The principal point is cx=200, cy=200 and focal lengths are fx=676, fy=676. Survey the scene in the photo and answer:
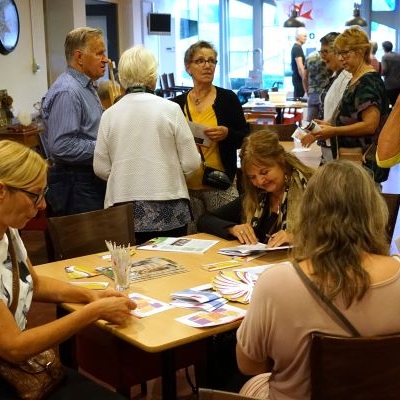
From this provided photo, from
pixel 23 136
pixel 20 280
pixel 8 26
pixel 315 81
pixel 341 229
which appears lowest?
pixel 20 280

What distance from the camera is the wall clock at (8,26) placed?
6883 mm

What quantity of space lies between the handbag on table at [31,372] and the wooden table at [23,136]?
3.99 m

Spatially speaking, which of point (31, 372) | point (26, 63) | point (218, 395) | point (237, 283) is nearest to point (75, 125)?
point (237, 283)

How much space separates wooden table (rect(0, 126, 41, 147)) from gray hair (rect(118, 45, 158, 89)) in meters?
2.75

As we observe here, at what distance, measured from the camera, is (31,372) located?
1.99 meters

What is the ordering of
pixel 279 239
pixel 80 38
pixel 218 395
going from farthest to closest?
pixel 80 38 < pixel 279 239 < pixel 218 395

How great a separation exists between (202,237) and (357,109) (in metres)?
1.38

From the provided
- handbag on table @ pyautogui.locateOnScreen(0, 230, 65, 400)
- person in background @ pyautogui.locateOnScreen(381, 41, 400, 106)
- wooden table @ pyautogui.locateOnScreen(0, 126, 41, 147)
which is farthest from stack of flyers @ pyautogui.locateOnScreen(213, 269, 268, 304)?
person in background @ pyautogui.locateOnScreen(381, 41, 400, 106)

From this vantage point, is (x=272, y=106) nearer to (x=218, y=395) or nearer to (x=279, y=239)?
(x=279, y=239)

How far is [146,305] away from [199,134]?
1702mm

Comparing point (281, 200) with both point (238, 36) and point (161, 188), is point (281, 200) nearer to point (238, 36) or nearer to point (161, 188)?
point (161, 188)

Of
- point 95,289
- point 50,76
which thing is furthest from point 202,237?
point 50,76

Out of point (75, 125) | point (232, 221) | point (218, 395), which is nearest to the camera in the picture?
point (218, 395)

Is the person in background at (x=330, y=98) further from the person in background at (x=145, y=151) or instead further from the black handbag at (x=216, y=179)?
the person in background at (x=145, y=151)
